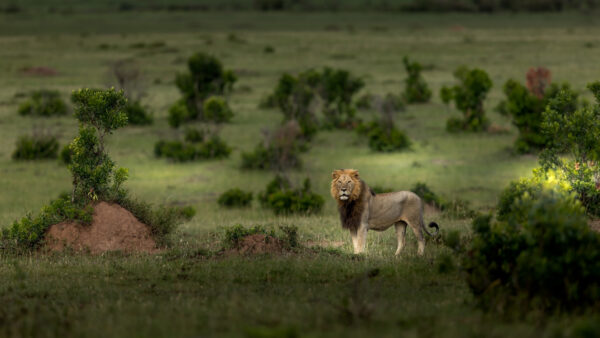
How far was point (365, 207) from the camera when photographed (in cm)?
1141

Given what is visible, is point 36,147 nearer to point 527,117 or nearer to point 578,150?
point 527,117

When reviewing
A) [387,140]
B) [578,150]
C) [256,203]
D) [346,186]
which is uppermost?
[578,150]

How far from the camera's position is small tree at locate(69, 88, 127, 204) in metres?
12.9

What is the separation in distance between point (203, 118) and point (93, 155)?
18.8m

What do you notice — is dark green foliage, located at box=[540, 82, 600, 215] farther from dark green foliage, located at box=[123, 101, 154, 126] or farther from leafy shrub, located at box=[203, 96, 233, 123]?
dark green foliage, located at box=[123, 101, 154, 126]

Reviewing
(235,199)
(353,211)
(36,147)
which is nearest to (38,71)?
(36,147)

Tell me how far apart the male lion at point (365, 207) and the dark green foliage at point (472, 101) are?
710 inches

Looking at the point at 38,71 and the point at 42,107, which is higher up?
the point at 42,107

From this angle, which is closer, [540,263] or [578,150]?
[540,263]

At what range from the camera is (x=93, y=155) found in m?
13.3

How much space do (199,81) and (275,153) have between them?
9.68 meters

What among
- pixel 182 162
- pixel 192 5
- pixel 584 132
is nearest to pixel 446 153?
pixel 182 162

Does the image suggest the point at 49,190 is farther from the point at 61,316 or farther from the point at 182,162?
the point at 61,316

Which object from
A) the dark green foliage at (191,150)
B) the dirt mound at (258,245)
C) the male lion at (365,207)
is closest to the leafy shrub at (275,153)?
the dark green foliage at (191,150)
